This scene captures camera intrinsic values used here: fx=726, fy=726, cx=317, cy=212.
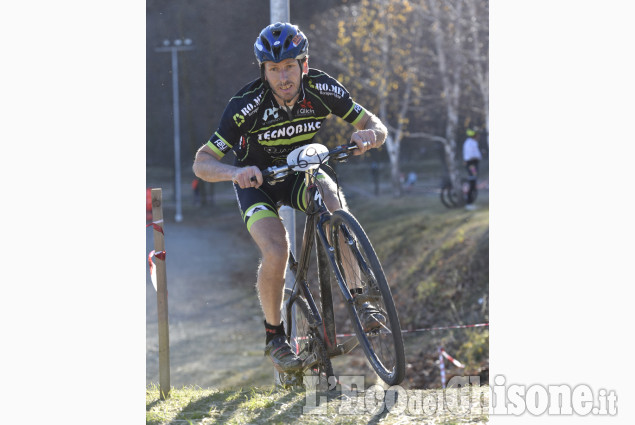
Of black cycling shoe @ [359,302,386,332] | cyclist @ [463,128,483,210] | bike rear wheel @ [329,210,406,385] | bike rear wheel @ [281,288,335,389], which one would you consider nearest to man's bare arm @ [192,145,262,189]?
bike rear wheel @ [329,210,406,385]

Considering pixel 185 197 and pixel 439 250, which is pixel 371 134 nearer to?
pixel 439 250

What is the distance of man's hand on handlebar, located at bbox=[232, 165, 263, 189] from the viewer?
149 inches

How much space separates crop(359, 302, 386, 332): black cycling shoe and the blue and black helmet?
1.45 metres

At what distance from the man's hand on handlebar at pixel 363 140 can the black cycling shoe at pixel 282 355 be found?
53.1 inches

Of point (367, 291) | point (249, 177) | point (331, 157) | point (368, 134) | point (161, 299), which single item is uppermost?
point (368, 134)

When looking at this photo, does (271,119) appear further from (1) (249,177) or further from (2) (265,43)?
(1) (249,177)

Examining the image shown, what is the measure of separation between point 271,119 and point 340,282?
1128 millimetres

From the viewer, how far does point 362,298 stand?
373 centimetres

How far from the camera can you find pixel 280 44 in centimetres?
405

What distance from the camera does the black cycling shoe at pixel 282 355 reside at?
4449 mm

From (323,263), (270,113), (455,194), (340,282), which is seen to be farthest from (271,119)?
(455,194)

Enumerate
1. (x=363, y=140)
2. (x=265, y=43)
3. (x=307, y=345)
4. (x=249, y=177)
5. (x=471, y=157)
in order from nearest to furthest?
(x=249, y=177)
(x=363, y=140)
(x=265, y=43)
(x=307, y=345)
(x=471, y=157)

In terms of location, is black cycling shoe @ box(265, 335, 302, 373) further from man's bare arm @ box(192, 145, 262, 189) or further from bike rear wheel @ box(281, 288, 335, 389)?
man's bare arm @ box(192, 145, 262, 189)

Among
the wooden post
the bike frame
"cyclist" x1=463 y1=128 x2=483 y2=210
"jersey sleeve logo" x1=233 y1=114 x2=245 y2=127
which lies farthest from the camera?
"cyclist" x1=463 y1=128 x2=483 y2=210
